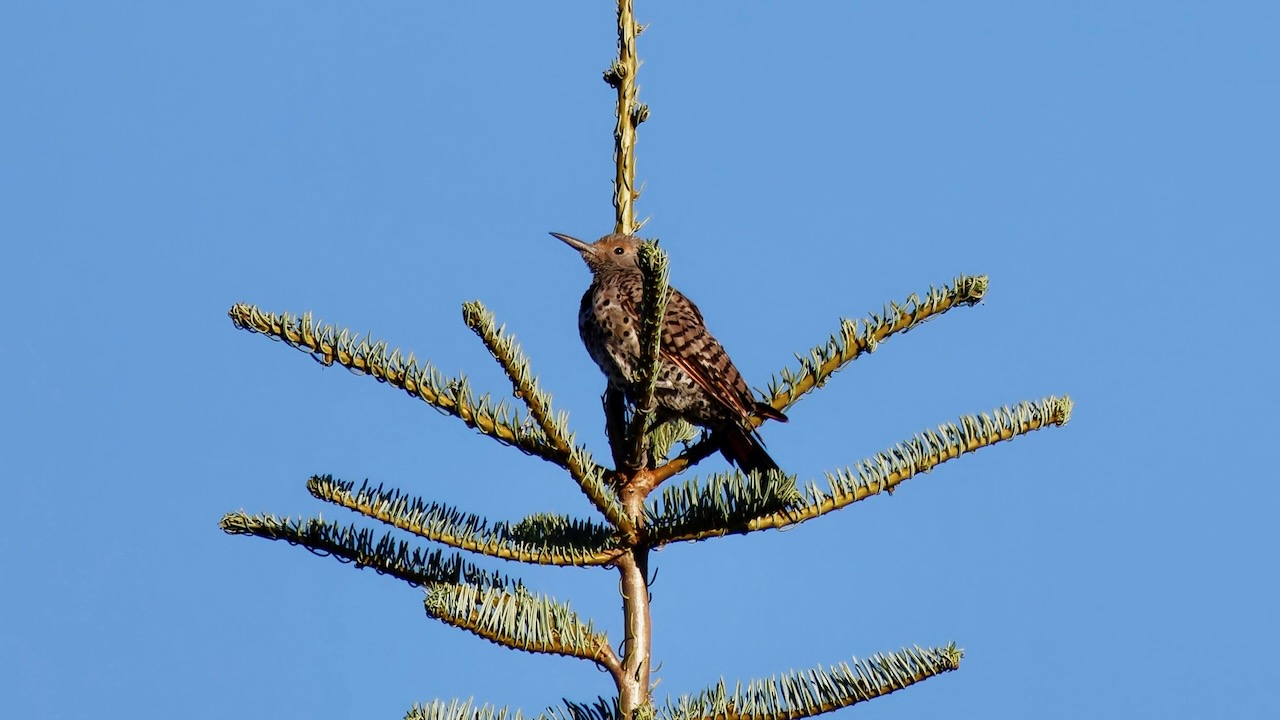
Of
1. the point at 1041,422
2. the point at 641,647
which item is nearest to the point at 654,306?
the point at 641,647

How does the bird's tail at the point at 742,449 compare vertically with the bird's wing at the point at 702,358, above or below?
below

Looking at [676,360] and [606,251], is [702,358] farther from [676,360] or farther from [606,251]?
[606,251]

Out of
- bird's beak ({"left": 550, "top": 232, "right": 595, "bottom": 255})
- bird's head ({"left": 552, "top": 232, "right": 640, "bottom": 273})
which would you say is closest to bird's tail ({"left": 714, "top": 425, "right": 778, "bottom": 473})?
bird's head ({"left": 552, "top": 232, "right": 640, "bottom": 273})

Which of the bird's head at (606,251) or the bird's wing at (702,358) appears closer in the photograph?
the bird's wing at (702,358)

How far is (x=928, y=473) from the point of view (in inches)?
120

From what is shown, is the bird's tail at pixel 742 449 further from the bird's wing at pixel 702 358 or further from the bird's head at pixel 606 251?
the bird's head at pixel 606 251

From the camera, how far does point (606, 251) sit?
17.6 feet

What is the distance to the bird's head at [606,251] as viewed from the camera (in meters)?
5.04

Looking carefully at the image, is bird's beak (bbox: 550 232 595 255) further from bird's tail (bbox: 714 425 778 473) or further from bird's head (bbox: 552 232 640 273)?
bird's tail (bbox: 714 425 778 473)

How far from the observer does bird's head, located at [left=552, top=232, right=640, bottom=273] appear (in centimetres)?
504

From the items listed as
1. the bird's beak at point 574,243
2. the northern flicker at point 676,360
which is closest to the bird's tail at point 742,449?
the northern flicker at point 676,360

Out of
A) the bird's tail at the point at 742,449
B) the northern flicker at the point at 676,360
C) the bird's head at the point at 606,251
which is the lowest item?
the bird's tail at the point at 742,449

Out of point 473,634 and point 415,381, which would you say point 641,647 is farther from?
point 415,381

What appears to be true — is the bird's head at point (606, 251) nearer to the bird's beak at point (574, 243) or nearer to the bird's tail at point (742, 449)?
the bird's beak at point (574, 243)
